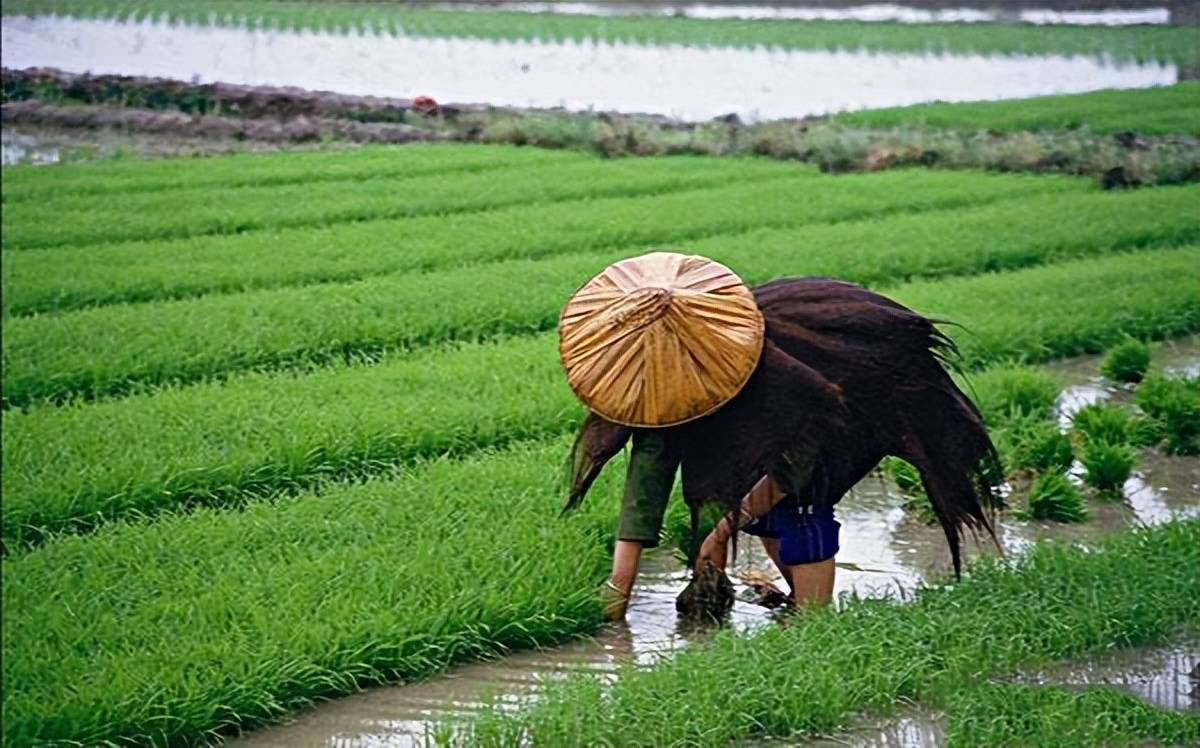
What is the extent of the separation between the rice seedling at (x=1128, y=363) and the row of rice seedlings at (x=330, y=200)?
15.5ft

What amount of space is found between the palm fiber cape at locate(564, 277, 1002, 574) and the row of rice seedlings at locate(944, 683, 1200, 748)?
1.81 feet

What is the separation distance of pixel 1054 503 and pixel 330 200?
6.47 meters

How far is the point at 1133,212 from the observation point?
10.5m

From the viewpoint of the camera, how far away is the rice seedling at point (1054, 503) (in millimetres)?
5379

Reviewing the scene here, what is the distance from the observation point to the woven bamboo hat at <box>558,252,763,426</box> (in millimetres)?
3947

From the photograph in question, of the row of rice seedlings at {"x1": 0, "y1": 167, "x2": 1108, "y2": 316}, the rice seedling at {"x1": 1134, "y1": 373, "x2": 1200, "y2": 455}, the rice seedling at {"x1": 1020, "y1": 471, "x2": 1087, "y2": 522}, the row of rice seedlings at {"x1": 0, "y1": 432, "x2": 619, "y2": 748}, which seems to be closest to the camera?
the row of rice seedlings at {"x1": 0, "y1": 432, "x2": 619, "y2": 748}

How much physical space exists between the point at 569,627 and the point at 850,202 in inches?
280

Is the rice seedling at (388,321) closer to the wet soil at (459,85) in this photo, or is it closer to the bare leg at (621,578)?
the bare leg at (621,578)

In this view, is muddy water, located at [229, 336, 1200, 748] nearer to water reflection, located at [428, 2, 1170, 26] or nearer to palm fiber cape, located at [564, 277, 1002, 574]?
palm fiber cape, located at [564, 277, 1002, 574]

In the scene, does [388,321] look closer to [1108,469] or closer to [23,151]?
[1108,469]

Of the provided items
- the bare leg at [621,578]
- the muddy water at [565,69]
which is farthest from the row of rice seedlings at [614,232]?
the muddy water at [565,69]

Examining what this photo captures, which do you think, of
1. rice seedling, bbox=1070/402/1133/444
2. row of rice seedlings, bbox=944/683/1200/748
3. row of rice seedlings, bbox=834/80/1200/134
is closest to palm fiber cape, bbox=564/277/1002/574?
row of rice seedlings, bbox=944/683/1200/748

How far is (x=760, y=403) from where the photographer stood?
159 inches

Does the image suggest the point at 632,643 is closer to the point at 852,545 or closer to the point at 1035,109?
the point at 852,545
